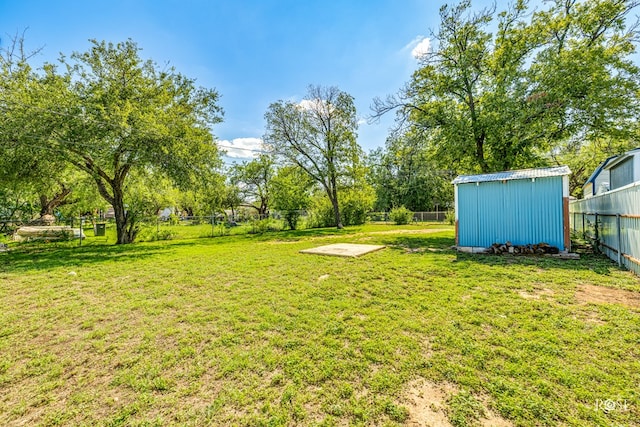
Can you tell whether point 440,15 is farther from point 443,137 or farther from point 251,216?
point 251,216

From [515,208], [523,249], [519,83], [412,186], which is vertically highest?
[519,83]

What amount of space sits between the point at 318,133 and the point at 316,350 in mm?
16726

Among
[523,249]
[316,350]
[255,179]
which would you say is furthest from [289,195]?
[316,350]

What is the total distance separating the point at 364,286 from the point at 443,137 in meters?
9.12

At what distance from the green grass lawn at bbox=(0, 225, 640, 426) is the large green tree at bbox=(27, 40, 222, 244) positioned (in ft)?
18.4

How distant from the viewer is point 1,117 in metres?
7.75

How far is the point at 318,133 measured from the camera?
17.8 m

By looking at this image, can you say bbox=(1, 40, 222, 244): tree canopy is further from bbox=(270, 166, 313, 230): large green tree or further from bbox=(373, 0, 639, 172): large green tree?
bbox=(270, 166, 313, 230): large green tree

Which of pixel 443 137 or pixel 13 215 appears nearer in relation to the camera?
pixel 443 137

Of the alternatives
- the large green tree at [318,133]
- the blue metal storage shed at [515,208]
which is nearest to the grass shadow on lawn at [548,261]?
the blue metal storage shed at [515,208]

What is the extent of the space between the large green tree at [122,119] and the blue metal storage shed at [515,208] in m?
9.84

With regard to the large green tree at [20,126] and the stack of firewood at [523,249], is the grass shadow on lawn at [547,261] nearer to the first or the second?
the stack of firewood at [523,249]

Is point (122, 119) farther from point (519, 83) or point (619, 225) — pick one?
point (519, 83)

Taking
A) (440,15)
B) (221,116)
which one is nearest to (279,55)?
(221,116)
